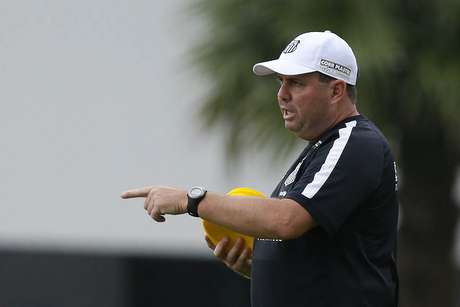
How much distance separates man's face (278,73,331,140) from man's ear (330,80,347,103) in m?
0.02

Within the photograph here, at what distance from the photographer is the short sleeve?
369 cm

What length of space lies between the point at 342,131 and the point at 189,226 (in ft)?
25.4

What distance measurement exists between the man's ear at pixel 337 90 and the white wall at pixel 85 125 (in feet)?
23.5

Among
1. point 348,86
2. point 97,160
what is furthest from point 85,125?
point 348,86

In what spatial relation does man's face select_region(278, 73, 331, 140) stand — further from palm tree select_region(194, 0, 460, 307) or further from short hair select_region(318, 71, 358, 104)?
palm tree select_region(194, 0, 460, 307)

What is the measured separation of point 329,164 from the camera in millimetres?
3754

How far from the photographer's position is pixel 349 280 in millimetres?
3797

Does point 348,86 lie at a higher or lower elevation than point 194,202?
higher

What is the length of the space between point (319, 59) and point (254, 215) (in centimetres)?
57

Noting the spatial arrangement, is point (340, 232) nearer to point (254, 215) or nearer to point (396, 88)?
point (254, 215)

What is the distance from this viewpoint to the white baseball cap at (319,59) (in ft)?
12.8

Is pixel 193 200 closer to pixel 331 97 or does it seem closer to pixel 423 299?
pixel 331 97

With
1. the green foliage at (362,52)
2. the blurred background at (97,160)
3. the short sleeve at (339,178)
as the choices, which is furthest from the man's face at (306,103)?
the blurred background at (97,160)

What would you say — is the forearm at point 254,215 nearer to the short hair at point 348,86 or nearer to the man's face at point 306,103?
the man's face at point 306,103
